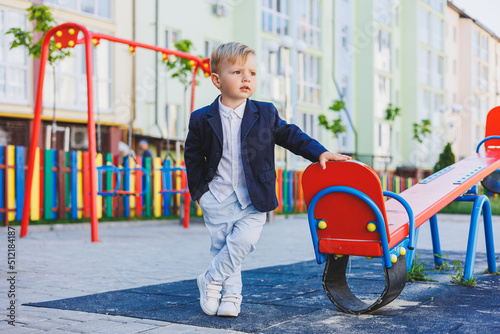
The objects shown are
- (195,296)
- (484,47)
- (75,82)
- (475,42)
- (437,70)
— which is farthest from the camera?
(484,47)

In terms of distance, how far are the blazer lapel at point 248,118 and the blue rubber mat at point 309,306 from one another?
3.52 ft

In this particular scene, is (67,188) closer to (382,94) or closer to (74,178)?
(74,178)

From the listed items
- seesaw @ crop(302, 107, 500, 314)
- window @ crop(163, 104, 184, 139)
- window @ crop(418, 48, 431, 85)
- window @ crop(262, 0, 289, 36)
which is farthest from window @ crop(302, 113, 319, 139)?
seesaw @ crop(302, 107, 500, 314)

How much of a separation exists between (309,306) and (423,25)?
141ft

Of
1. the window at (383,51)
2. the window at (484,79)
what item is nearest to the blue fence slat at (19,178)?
the window at (383,51)

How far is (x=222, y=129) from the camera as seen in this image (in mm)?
3916

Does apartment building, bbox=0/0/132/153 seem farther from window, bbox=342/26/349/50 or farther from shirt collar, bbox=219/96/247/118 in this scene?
window, bbox=342/26/349/50

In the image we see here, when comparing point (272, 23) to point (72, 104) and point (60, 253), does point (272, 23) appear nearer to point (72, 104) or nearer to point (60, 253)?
point (72, 104)

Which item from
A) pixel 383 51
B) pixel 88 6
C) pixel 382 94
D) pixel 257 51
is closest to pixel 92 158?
pixel 88 6

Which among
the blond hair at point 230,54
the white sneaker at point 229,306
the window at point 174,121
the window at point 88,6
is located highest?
the window at point 88,6

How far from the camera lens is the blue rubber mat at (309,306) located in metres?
3.48

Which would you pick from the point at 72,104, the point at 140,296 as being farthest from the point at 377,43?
the point at 140,296

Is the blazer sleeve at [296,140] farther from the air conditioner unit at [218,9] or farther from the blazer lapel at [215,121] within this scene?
the air conditioner unit at [218,9]

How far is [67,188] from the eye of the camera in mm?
13742
